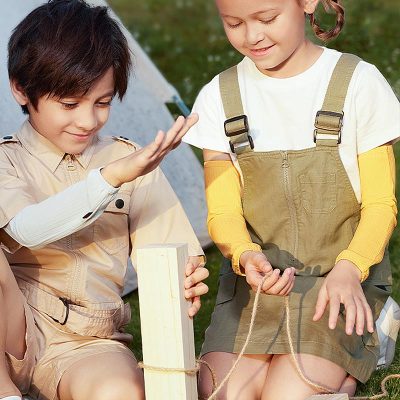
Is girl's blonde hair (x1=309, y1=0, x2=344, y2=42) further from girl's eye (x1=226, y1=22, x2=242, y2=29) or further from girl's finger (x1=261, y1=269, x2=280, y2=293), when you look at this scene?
girl's finger (x1=261, y1=269, x2=280, y2=293)

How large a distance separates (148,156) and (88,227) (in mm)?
464

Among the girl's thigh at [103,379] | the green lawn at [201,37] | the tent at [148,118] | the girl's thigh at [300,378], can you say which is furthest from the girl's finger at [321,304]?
A: the green lawn at [201,37]

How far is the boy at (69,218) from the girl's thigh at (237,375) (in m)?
0.21

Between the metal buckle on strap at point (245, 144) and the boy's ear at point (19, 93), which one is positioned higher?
the boy's ear at point (19, 93)

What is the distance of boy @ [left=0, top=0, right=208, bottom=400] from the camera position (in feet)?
7.99

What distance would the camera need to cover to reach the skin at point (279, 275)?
2482 millimetres

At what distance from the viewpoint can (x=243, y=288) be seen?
2826 mm

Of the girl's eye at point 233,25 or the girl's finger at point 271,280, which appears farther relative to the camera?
the girl's eye at point 233,25

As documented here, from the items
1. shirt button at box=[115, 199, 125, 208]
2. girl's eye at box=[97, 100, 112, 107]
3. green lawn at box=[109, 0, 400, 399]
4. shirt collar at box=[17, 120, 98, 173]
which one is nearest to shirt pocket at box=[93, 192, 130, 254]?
shirt button at box=[115, 199, 125, 208]

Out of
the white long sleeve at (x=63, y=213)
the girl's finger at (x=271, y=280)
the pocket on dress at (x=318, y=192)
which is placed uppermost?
the white long sleeve at (x=63, y=213)

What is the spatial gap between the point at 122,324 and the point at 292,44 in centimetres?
85

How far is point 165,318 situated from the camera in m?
2.25

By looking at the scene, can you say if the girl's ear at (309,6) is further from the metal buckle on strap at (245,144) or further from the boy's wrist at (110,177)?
the boy's wrist at (110,177)

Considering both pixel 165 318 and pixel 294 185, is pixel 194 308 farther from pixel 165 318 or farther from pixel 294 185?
pixel 294 185
